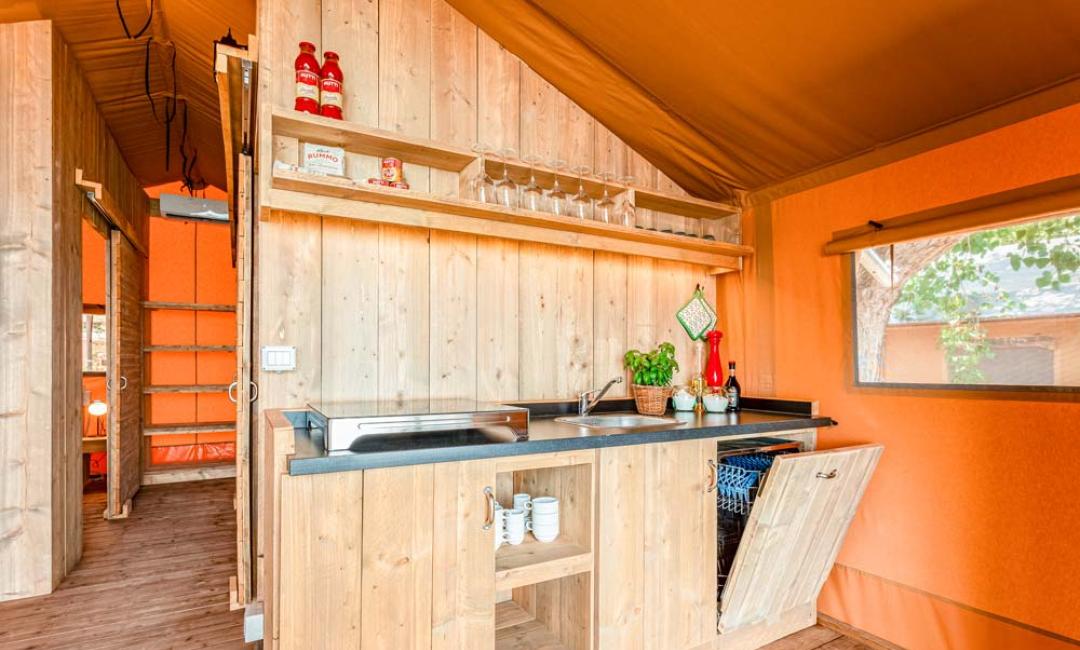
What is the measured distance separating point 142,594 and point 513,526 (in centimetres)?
209

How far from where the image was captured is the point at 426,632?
1442 mm

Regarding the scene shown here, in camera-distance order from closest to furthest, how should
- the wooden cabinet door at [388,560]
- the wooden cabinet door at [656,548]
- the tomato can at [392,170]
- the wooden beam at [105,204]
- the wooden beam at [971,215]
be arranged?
the wooden cabinet door at [388,560], the wooden beam at [971,215], the wooden cabinet door at [656,548], the tomato can at [392,170], the wooden beam at [105,204]

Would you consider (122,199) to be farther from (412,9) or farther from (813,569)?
(813,569)

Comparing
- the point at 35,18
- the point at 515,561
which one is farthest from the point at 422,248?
the point at 35,18

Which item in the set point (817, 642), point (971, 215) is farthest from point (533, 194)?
point (817, 642)

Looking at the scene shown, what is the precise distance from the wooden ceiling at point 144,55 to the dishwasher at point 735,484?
2953 millimetres

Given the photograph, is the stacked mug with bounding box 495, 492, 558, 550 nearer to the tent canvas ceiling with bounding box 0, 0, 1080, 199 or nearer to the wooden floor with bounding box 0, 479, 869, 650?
the wooden floor with bounding box 0, 479, 869, 650

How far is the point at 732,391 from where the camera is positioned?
102 inches

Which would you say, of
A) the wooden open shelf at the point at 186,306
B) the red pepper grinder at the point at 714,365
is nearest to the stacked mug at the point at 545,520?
the red pepper grinder at the point at 714,365

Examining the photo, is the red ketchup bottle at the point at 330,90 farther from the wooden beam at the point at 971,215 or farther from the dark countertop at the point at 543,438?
the wooden beam at the point at 971,215

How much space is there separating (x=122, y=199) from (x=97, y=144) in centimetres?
87

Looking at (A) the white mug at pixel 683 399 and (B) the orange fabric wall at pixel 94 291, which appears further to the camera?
(B) the orange fabric wall at pixel 94 291

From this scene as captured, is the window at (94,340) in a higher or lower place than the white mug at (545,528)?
higher

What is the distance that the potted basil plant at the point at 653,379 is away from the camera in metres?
2.37
